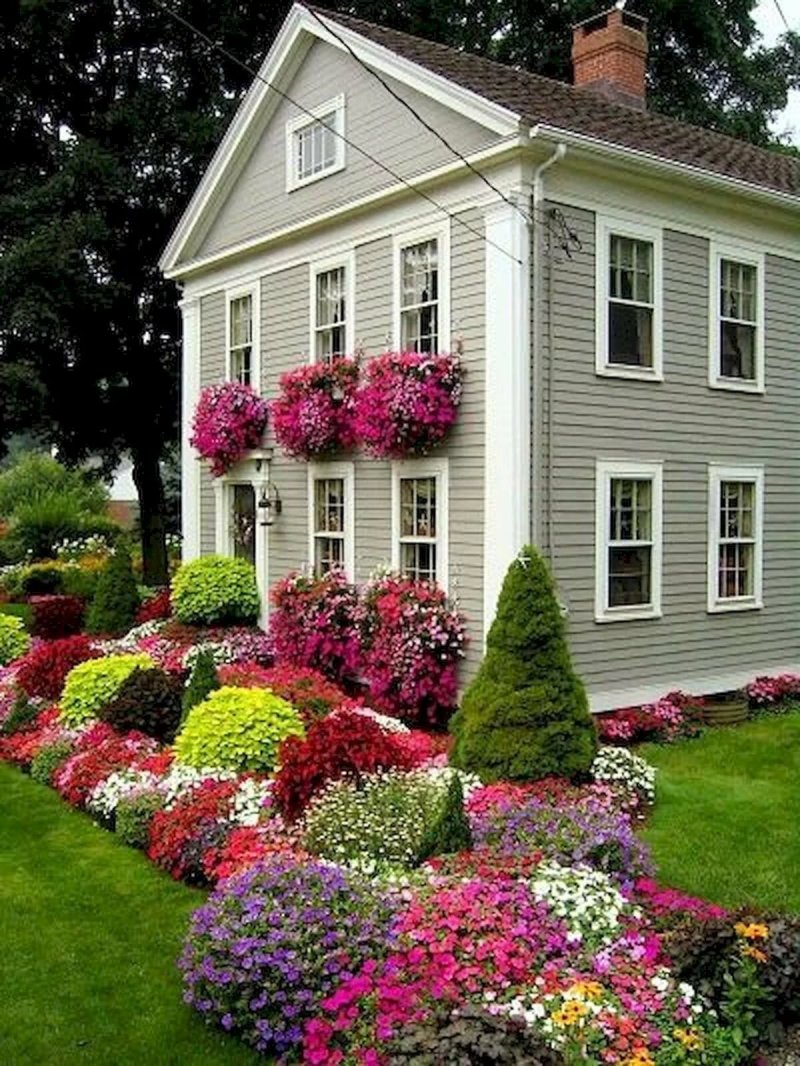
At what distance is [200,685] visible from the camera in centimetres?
1030

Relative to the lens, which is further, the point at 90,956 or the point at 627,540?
the point at 627,540

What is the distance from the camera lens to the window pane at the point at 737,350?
13648 millimetres

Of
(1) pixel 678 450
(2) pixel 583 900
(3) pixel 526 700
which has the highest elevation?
(1) pixel 678 450

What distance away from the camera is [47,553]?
3002 cm

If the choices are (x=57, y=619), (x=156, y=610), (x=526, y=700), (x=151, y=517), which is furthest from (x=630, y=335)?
(x=151, y=517)

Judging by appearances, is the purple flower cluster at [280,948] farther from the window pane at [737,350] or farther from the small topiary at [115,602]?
the small topiary at [115,602]

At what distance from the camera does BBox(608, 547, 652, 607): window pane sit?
40.6 feet

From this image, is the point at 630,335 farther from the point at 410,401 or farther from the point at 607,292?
the point at 410,401

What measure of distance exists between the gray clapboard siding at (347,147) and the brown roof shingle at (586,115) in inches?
18.4

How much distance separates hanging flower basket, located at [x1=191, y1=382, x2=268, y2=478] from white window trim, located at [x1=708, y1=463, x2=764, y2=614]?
21.0 feet

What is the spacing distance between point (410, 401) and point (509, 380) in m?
1.18

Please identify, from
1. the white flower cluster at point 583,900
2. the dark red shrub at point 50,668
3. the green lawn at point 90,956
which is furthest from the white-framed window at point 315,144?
the white flower cluster at point 583,900

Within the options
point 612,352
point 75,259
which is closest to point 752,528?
point 612,352

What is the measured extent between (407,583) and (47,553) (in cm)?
2004
